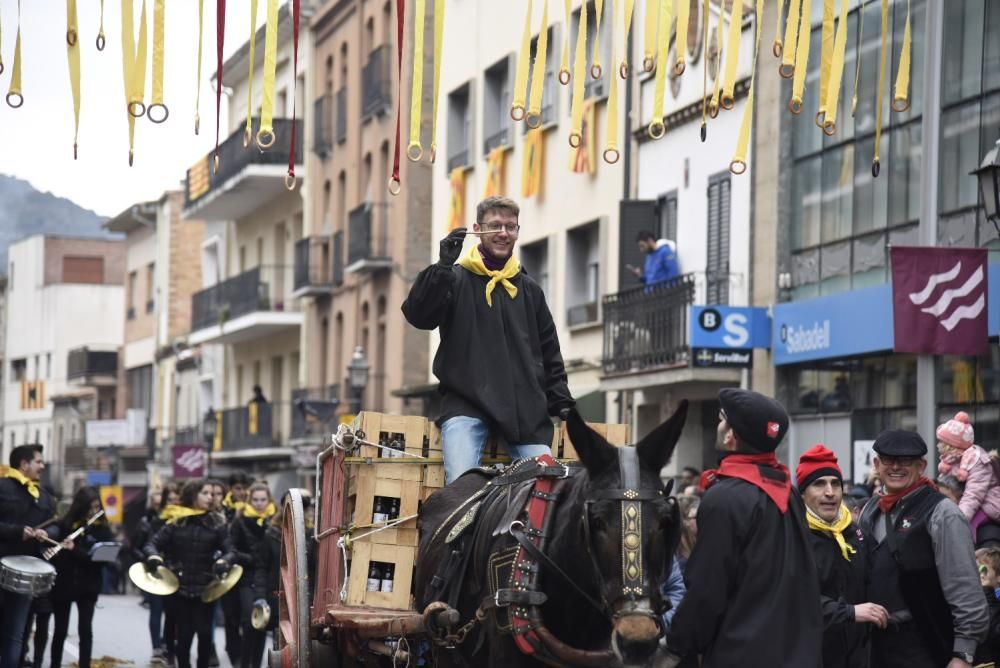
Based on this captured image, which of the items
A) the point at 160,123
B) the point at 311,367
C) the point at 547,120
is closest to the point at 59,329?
the point at 311,367

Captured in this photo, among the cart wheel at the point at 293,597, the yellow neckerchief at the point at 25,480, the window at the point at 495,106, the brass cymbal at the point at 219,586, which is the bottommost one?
the brass cymbal at the point at 219,586

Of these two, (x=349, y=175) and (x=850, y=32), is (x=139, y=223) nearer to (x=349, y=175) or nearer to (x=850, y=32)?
(x=349, y=175)

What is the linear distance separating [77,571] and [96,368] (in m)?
57.8

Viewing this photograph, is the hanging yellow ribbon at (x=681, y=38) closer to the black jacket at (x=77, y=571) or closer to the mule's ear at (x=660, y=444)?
the mule's ear at (x=660, y=444)

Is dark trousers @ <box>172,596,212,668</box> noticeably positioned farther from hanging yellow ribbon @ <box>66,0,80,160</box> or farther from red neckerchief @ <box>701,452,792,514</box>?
red neckerchief @ <box>701,452,792,514</box>

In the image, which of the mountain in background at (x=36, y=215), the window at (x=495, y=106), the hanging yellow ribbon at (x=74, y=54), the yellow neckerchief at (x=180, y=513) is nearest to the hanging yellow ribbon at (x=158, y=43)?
the hanging yellow ribbon at (x=74, y=54)

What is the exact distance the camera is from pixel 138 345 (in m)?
68.9

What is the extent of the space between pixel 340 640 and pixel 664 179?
18.8m

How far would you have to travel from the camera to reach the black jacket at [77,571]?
56.1ft

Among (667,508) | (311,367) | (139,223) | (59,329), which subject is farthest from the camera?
(59,329)

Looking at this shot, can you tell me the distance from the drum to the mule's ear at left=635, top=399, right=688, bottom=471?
29.4 feet

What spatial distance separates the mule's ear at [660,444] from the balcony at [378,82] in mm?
33643

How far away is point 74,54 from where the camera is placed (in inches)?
390

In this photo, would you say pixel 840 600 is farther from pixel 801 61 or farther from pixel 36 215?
pixel 36 215
